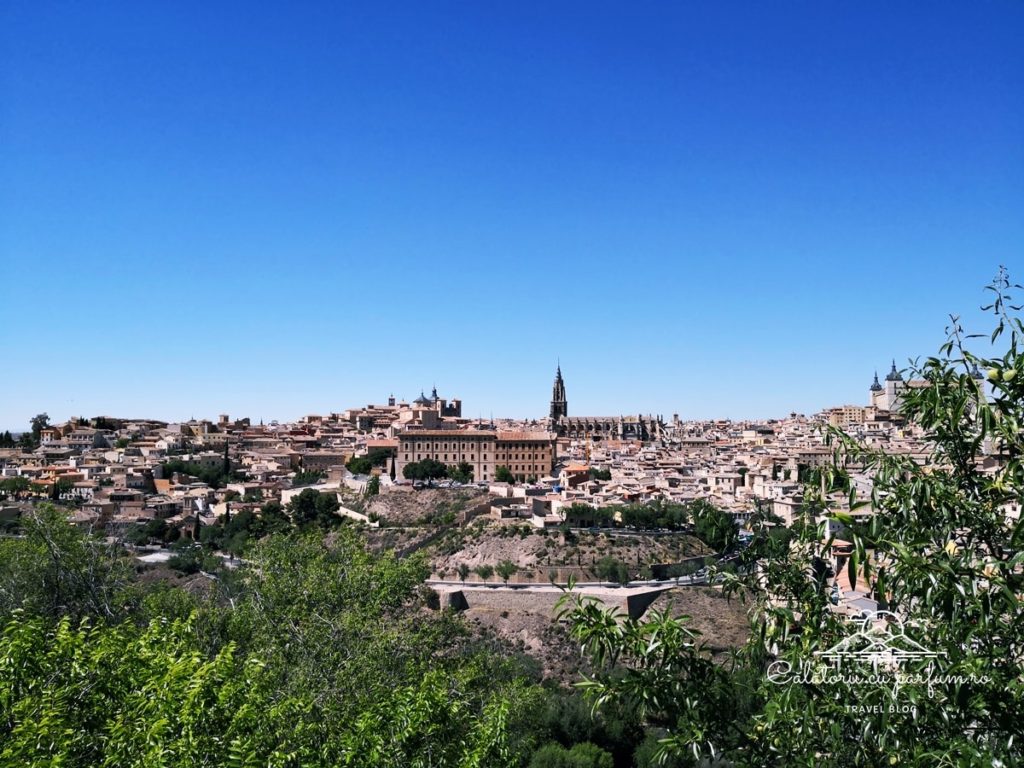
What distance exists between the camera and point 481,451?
53.5 metres

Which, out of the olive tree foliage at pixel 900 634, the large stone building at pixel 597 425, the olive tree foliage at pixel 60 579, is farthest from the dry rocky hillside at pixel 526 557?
the large stone building at pixel 597 425

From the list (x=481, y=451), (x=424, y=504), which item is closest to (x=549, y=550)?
(x=424, y=504)

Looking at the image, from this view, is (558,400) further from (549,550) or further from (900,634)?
(900,634)

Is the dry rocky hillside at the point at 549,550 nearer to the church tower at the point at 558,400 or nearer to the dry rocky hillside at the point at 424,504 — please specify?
the dry rocky hillside at the point at 424,504

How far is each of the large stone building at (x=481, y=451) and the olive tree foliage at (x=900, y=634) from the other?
4909 cm

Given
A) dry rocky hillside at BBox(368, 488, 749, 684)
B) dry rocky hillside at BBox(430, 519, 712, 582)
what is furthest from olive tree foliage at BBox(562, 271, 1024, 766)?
dry rocky hillside at BBox(430, 519, 712, 582)

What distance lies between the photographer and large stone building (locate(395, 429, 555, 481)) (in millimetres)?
52656

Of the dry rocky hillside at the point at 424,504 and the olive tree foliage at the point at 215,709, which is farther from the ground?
the olive tree foliage at the point at 215,709

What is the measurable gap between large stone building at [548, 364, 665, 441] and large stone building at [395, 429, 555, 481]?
31170mm

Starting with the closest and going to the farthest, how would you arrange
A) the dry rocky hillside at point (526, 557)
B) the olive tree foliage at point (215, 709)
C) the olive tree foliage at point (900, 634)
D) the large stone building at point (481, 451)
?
the olive tree foliage at point (900, 634), the olive tree foliage at point (215, 709), the dry rocky hillside at point (526, 557), the large stone building at point (481, 451)

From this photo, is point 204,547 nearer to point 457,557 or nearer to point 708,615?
point 457,557

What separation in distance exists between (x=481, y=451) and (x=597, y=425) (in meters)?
37.9

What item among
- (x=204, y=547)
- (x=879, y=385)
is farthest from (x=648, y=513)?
(x=879, y=385)

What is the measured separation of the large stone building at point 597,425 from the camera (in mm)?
86438
